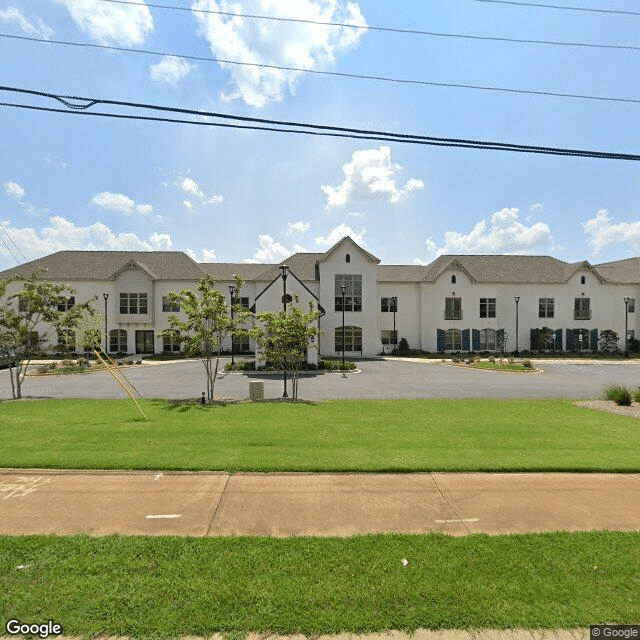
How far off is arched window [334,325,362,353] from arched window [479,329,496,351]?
51.9ft

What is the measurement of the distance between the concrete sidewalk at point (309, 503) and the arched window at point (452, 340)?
35909 millimetres

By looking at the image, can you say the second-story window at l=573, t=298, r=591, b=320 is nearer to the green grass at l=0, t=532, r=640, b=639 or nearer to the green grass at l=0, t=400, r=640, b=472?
the green grass at l=0, t=400, r=640, b=472

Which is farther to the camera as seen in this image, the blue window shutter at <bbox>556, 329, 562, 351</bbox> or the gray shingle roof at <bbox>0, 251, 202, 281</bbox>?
the blue window shutter at <bbox>556, 329, 562, 351</bbox>

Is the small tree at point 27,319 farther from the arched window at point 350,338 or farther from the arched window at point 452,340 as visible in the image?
the arched window at point 452,340

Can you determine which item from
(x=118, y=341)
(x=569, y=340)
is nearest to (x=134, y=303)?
(x=118, y=341)

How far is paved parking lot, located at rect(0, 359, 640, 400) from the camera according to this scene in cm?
1747

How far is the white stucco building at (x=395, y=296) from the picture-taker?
3812 centimetres

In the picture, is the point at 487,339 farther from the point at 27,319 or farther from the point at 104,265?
the point at 104,265

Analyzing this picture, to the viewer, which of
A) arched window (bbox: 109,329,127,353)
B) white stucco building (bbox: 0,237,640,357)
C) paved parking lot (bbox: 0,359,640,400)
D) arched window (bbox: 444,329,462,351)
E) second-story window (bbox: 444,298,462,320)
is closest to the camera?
paved parking lot (bbox: 0,359,640,400)

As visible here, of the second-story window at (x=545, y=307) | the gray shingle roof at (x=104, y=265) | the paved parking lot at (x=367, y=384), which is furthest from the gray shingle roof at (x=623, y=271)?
the gray shingle roof at (x=104, y=265)

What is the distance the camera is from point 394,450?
321 inches

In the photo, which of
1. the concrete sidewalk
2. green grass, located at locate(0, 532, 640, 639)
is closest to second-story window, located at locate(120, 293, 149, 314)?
the concrete sidewalk

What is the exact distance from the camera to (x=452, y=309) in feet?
138

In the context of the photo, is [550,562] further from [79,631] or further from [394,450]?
[79,631]
